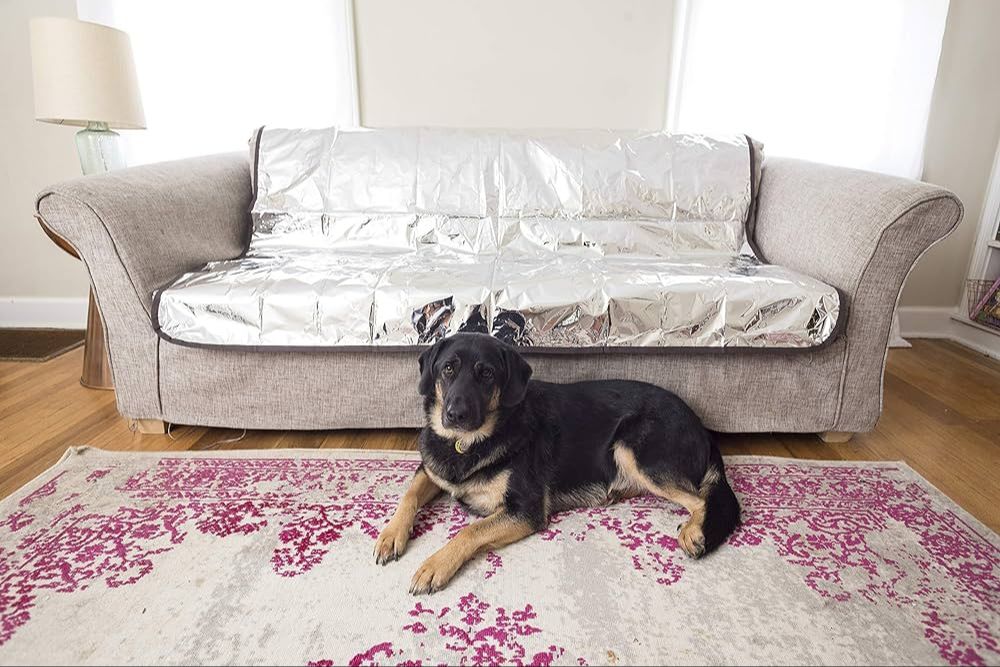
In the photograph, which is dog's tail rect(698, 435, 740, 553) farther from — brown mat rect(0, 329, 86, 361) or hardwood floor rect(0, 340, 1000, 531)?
brown mat rect(0, 329, 86, 361)

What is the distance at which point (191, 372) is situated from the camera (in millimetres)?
1913

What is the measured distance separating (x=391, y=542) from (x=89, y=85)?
222 cm

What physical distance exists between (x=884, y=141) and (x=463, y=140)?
2161 millimetres

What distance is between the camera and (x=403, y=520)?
1.50 m

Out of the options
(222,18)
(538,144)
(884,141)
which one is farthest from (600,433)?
(222,18)

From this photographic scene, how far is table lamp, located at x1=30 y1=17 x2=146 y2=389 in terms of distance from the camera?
2.27 meters

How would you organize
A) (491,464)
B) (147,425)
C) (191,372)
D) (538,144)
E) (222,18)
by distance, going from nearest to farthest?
(491,464) < (191,372) < (147,425) < (538,144) < (222,18)

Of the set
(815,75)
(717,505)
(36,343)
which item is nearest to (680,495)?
(717,505)

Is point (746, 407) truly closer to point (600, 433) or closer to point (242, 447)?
point (600, 433)

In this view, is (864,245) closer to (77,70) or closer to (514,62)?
(514,62)

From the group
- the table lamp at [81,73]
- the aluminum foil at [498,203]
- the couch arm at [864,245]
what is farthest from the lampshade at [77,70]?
the couch arm at [864,245]

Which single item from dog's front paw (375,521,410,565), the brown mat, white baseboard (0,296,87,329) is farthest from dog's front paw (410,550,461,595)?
white baseboard (0,296,87,329)

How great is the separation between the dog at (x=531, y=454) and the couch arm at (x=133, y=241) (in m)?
1.01

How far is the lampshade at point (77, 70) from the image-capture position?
2264 mm
